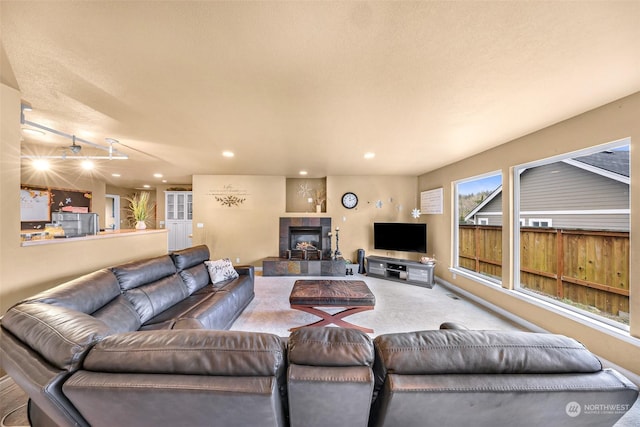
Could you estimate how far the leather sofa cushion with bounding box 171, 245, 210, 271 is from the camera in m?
2.84

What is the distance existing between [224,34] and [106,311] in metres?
2.23

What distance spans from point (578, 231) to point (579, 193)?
0.44 meters

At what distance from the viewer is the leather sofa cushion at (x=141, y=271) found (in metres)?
2.09

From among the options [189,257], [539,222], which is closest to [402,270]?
[539,222]

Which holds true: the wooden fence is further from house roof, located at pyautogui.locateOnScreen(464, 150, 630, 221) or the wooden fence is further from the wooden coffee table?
the wooden coffee table

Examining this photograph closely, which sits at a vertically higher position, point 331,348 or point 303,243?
point 331,348

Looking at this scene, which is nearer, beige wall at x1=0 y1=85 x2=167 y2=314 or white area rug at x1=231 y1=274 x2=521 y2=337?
beige wall at x1=0 y1=85 x2=167 y2=314

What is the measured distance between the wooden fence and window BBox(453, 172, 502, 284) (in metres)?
0.04

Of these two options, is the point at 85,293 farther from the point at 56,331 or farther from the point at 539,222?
the point at 539,222

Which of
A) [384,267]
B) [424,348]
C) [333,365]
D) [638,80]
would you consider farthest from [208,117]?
[384,267]

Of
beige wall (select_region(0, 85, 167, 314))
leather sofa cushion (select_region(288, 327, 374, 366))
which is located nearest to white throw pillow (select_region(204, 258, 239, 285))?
beige wall (select_region(0, 85, 167, 314))

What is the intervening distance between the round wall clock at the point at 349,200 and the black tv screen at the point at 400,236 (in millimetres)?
749

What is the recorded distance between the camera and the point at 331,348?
0.89 m

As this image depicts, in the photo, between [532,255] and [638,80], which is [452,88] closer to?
[638,80]
